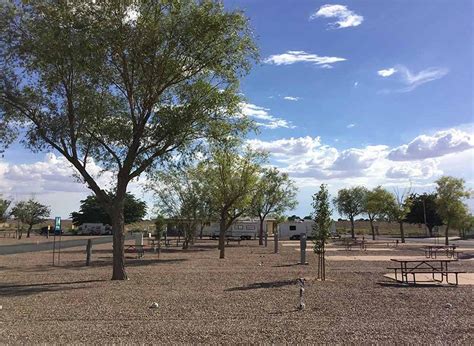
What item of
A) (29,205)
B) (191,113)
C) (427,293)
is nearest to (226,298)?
(427,293)

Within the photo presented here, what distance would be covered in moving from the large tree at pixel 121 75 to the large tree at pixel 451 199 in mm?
30625

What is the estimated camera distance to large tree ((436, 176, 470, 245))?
41.8m

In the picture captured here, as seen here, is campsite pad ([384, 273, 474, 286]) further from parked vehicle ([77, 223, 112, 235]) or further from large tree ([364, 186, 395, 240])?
parked vehicle ([77, 223, 112, 235])

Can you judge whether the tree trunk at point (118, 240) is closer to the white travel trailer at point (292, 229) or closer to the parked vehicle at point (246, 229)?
the parked vehicle at point (246, 229)

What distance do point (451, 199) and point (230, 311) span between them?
1444 inches

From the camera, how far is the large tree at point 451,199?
41781mm

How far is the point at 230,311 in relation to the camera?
9.95 metres

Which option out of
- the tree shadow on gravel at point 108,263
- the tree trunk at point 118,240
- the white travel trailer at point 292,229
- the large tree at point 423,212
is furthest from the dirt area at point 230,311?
the large tree at point 423,212

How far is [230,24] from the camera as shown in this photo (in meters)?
15.3

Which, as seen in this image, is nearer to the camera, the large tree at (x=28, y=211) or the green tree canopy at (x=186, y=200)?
the green tree canopy at (x=186, y=200)

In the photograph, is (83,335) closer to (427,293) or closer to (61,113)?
(427,293)

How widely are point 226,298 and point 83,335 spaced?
15.1ft

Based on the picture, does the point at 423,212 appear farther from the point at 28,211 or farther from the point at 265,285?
the point at 265,285

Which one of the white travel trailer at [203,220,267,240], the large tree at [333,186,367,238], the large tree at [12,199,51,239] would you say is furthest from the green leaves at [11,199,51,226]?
the large tree at [333,186,367,238]
